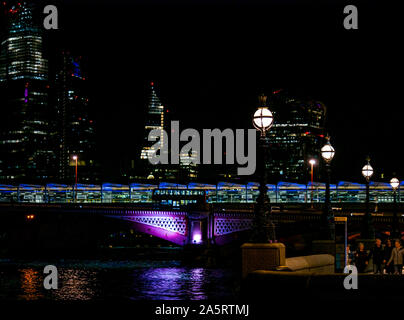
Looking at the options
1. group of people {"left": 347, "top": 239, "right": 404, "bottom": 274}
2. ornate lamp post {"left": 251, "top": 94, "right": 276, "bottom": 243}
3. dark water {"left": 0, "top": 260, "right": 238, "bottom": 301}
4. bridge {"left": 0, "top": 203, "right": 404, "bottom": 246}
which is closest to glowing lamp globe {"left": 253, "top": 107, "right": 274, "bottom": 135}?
Answer: ornate lamp post {"left": 251, "top": 94, "right": 276, "bottom": 243}

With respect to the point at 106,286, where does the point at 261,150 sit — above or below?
above

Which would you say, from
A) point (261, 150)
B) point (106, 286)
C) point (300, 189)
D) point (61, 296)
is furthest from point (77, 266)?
point (300, 189)

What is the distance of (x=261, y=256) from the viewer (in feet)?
60.1

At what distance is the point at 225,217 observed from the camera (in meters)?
77.7

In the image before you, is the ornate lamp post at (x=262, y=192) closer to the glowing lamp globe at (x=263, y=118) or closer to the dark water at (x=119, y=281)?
the glowing lamp globe at (x=263, y=118)

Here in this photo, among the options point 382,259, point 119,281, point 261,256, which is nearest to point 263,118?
point 261,256

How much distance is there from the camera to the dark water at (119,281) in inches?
1602

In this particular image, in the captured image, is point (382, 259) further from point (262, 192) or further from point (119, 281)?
point (119, 281)

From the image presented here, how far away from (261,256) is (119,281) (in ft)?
113

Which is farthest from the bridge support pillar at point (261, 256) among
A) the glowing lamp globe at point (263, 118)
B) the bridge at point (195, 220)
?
the bridge at point (195, 220)

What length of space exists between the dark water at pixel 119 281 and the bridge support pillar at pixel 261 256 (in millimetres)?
16289

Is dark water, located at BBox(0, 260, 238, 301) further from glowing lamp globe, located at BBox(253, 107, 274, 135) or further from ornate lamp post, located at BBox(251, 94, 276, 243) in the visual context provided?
glowing lamp globe, located at BBox(253, 107, 274, 135)

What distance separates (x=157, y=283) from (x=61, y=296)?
33.5 ft
